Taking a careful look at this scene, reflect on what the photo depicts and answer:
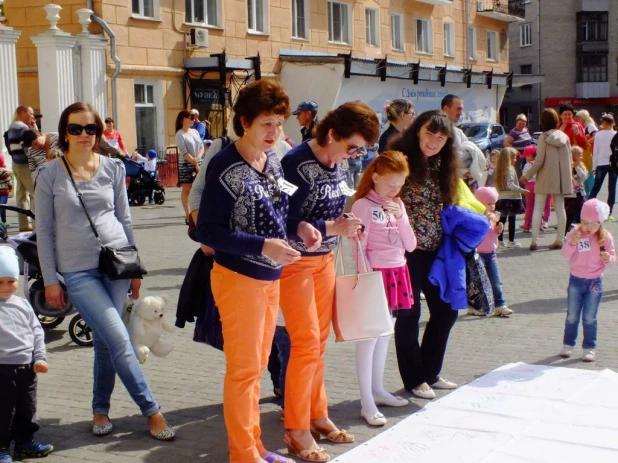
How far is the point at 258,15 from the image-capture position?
2967cm

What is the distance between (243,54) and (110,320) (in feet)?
79.5

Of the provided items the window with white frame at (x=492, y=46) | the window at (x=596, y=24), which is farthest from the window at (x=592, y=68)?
the window with white frame at (x=492, y=46)

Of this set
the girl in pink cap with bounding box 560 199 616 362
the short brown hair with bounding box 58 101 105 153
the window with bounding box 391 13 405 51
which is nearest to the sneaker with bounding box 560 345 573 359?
the girl in pink cap with bounding box 560 199 616 362

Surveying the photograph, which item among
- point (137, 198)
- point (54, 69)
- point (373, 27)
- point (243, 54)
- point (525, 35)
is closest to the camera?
point (137, 198)

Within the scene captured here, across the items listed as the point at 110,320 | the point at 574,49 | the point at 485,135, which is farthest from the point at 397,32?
the point at 574,49

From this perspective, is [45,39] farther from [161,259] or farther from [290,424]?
[290,424]

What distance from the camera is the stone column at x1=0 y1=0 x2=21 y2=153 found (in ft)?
67.3

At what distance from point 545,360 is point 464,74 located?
1236 inches

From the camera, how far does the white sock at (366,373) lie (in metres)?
5.69

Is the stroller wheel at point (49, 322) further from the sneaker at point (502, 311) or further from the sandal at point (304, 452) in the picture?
the sneaker at point (502, 311)

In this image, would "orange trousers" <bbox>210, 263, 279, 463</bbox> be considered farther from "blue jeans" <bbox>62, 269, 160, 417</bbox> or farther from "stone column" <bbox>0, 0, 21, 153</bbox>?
"stone column" <bbox>0, 0, 21, 153</bbox>

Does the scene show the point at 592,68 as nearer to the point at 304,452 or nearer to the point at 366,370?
the point at 366,370

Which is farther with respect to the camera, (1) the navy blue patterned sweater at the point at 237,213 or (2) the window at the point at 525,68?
(2) the window at the point at 525,68

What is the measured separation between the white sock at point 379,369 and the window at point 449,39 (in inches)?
1408
